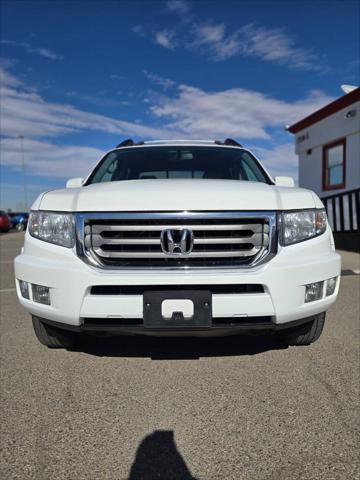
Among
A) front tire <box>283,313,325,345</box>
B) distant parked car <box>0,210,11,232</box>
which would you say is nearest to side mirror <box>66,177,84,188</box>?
front tire <box>283,313,325,345</box>

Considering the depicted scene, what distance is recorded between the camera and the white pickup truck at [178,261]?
231 centimetres

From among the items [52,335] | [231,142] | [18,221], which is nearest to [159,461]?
[52,335]

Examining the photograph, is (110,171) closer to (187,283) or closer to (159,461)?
(187,283)

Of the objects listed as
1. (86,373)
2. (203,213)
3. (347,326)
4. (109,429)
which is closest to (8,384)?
(86,373)

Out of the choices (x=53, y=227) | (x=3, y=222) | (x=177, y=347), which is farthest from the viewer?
(x=3, y=222)

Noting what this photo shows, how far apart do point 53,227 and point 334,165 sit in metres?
13.1

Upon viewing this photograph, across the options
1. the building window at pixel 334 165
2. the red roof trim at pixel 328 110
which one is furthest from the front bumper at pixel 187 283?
the building window at pixel 334 165

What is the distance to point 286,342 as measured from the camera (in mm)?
3023

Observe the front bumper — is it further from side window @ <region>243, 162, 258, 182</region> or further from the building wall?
the building wall

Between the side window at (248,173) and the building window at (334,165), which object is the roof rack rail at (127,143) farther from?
the building window at (334,165)

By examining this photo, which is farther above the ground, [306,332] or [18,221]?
[18,221]

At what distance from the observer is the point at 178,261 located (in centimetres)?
243

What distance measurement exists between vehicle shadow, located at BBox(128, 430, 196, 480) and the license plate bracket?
569mm

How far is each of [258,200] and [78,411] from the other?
1.62 meters
